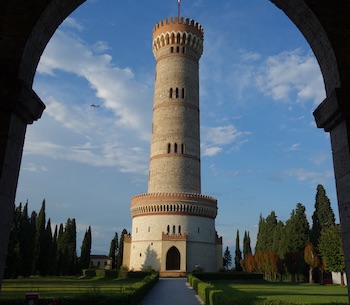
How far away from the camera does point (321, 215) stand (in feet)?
154

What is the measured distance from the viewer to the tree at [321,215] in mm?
46125

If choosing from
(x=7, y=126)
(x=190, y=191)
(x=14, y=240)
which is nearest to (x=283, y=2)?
(x=7, y=126)

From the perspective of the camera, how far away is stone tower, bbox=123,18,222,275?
39094mm

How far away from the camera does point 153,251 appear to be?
38.9m

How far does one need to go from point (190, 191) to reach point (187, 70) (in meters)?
14.6

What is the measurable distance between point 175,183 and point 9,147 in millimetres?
35364

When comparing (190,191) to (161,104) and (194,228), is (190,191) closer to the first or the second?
(194,228)

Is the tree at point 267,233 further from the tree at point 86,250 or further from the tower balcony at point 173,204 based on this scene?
the tree at point 86,250

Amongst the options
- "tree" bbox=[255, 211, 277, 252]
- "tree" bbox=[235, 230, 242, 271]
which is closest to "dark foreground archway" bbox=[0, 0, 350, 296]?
"tree" bbox=[255, 211, 277, 252]

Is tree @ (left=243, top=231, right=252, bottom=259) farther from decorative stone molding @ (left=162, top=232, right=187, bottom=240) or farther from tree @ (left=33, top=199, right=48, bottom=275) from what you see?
tree @ (left=33, top=199, right=48, bottom=275)

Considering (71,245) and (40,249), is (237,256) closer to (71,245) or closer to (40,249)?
(71,245)

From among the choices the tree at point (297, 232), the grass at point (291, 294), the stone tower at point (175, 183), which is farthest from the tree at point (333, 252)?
the stone tower at point (175, 183)

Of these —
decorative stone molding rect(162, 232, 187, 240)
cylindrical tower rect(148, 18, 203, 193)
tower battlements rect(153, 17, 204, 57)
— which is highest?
tower battlements rect(153, 17, 204, 57)

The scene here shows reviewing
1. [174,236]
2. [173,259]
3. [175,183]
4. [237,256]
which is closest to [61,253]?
[173,259]
